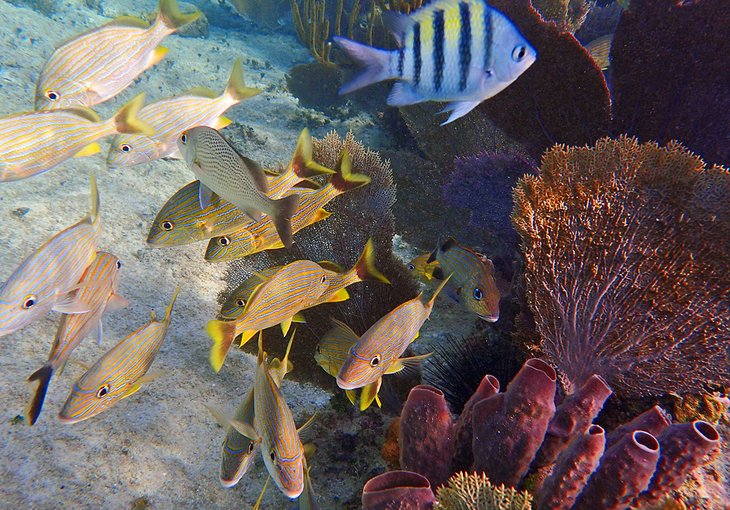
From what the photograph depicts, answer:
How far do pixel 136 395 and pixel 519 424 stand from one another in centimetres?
274

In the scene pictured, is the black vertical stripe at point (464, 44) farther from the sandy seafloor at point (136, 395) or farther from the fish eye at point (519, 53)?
the sandy seafloor at point (136, 395)

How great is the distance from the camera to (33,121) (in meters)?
2.33

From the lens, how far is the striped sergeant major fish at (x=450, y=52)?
2090mm

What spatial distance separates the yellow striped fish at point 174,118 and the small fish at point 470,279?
184 centimetres

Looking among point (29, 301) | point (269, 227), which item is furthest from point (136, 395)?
point (269, 227)

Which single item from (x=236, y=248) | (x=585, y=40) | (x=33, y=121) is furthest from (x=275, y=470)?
(x=585, y=40)

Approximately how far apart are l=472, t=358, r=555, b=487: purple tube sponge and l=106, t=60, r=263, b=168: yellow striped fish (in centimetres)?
257

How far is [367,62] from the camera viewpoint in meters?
2.18

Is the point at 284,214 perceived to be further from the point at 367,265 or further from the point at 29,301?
the point at 29,301

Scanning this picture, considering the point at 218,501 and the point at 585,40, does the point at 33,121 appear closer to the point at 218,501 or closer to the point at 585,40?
the point at 218,501

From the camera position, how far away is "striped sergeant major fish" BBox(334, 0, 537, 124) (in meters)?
2.09

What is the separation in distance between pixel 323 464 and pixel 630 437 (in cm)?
217

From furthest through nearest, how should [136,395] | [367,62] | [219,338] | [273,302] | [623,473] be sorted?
[136,395] → [273,302] → [219,338] → [367,62] → [623,473]

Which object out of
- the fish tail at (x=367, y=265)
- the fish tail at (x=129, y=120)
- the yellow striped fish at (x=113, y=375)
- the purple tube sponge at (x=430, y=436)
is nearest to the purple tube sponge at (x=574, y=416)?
the purple tube sponge at (x=430, y=436)
